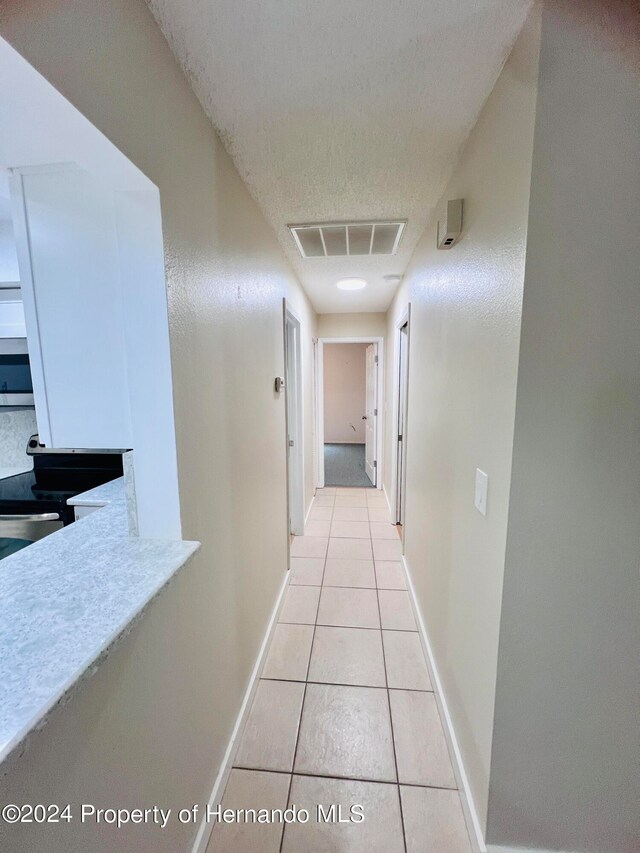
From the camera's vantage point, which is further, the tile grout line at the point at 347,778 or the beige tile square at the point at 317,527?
the beige tile square at the point at 317,527

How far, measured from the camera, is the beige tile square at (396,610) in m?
2.09

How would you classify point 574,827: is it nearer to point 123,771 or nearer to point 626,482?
point 626,482

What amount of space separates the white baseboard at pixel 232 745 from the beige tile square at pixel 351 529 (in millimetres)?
1351

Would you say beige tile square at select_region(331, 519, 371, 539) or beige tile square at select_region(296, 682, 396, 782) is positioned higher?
beige tile square at select_region(331, 519, 371, 539)

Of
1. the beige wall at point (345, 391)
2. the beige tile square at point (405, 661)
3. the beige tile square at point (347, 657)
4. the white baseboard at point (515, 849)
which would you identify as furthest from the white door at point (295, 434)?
the beige wall at point (345, 391)

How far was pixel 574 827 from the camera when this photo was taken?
104cm

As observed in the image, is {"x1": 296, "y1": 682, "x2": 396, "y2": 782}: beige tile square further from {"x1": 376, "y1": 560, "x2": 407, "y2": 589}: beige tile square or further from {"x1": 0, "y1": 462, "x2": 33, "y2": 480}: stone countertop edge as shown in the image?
{"x1": 0, "y1": 462, "x2": 33, "y2": 480}: stone countertop edge

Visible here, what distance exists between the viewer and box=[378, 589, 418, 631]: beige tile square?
6.85 ft

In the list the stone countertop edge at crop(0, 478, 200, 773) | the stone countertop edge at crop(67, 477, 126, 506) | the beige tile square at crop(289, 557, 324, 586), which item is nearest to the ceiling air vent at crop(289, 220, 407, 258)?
the stone countertop edge at crop(67, 477, 126, 506)

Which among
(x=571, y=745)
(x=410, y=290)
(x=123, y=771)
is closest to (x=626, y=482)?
(x=571, y=745)

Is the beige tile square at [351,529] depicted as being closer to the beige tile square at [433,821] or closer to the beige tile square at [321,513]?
the beige tile square at [321,513]

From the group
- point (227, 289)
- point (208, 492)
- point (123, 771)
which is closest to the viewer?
point (123, 771)

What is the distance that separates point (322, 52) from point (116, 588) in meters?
1.55

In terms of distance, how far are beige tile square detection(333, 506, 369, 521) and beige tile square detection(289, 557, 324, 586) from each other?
35.1 inches
